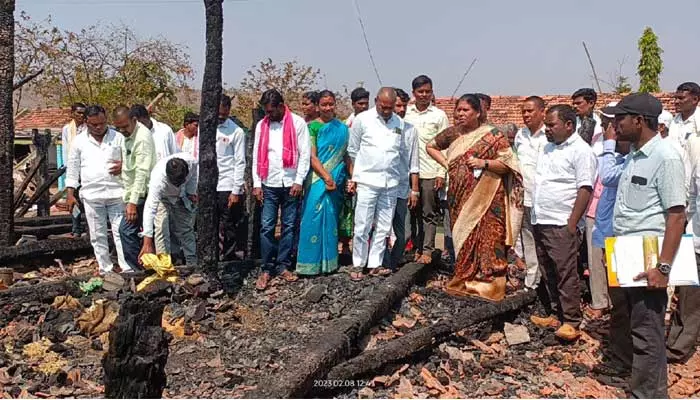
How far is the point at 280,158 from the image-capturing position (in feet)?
20.6

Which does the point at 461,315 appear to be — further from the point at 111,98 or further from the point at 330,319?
the point at 111,98

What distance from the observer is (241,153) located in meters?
7.21

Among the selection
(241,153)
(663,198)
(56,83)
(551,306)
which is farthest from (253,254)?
(56,83)

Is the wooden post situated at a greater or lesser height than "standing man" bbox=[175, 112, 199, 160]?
lesser

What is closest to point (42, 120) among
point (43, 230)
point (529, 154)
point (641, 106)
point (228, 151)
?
point (43, 230)

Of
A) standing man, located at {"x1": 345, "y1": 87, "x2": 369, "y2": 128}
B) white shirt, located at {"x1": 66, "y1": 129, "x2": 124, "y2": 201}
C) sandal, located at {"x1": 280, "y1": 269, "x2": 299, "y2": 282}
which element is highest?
standing man, located at {"x1": 345, "y1": 87, "x2": 369, "y2": 128}

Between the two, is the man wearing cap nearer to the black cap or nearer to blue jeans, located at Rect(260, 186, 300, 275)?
the black cap

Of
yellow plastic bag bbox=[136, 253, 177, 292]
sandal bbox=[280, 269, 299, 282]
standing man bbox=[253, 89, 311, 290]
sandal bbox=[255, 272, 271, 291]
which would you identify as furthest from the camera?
sandal bbox=[280, 269, 299, 282]

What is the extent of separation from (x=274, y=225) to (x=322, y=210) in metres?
0.54

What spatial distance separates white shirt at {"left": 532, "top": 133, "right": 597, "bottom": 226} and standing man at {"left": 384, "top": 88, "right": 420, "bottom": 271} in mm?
1605

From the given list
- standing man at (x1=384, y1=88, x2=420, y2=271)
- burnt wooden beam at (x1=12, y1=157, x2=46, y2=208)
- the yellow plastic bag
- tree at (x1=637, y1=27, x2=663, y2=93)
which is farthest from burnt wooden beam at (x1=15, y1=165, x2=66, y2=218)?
tree at (x1=637, y1=27, x2=663, y2=93)

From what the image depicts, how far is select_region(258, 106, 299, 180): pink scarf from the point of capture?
20.5 feet

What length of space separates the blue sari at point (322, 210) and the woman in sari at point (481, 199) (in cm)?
121

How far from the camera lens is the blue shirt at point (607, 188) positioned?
488 cm
